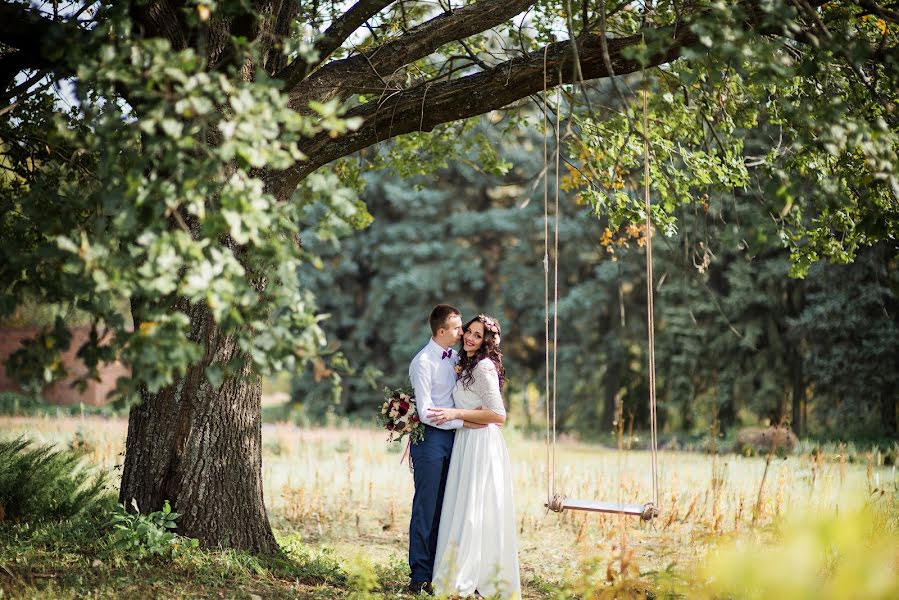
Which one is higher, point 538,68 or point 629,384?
point 538,68

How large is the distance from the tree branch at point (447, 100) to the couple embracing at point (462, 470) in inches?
50.4

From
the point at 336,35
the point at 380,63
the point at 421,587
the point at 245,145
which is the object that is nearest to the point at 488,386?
the point at 421,587

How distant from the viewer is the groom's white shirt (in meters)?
5.64

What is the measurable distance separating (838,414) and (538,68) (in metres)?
14.2

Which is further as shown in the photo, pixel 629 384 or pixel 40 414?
pixel 629 384

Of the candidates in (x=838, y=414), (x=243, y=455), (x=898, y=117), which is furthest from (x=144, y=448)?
(x=838, y=414)

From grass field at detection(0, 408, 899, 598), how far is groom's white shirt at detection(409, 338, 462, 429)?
1.02 meters

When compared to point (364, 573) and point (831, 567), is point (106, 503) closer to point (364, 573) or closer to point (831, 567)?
point (364, 573)

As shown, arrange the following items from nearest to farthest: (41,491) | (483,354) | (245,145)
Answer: (245,145) < (483,354) < (41,491)

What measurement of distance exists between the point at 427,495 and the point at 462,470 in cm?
30

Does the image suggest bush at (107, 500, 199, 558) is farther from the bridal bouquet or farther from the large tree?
the bridal bouquet

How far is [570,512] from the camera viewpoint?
8.77 m

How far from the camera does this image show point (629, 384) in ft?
70.6

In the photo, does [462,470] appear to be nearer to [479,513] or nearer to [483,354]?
[479,513]
